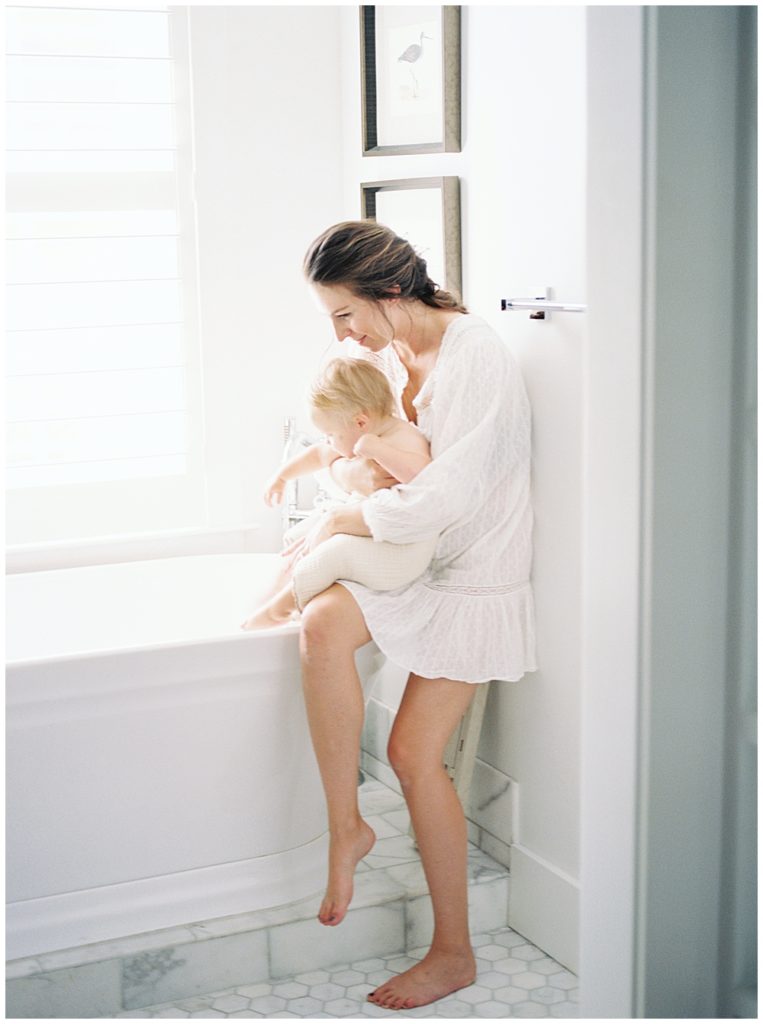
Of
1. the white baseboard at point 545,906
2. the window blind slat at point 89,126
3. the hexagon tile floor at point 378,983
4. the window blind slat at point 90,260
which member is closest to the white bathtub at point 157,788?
the hexagon tile floor at point 378,983

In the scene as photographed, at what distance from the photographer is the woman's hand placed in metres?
2.42

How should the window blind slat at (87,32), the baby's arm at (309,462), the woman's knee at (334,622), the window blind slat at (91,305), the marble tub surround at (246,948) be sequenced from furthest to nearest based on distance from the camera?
the window blind slat at (91,305)
the window blind slat at (87,32)
the baby's arm at (309,462)
the woman's knee at (334,622)
the marble tub surround at (246,948)

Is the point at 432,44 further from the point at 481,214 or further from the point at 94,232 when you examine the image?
the point at 94,232

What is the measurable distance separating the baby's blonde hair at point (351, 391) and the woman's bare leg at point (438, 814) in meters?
0.56

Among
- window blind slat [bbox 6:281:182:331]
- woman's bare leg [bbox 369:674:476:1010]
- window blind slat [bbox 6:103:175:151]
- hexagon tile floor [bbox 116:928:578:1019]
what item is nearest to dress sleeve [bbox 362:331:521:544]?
woman's bare leg [bbox 369:674:476:1010]

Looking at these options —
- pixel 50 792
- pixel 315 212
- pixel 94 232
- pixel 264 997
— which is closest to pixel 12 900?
pixel 50 792

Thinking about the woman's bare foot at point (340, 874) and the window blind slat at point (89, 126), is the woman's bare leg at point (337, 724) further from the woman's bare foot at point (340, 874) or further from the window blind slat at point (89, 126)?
the window blind slat at point (89, 126)

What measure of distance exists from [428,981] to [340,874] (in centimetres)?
26

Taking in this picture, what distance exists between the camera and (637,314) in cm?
133

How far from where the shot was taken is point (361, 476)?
2.46 meters

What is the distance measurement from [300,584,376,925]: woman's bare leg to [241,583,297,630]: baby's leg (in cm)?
24

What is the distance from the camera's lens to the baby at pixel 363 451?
2291 millimetres

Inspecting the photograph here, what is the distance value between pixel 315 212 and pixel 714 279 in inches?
83.3

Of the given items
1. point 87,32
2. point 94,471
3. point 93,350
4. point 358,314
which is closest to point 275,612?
point 358,314
